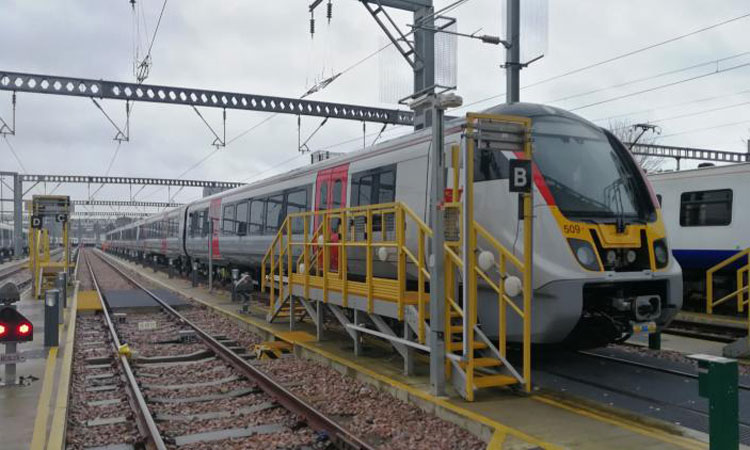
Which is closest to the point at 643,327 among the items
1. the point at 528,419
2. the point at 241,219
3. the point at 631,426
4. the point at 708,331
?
the point at 631,426

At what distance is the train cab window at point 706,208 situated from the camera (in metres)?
13.6

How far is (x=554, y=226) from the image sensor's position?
681cm

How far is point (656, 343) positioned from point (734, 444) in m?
6.23

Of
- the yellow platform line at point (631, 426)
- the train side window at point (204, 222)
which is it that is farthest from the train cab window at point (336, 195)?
the train side window at point (204, 222)

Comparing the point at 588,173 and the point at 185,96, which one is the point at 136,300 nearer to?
the point at 185,96

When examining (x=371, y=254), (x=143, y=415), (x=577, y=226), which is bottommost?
(x=143, y=415)

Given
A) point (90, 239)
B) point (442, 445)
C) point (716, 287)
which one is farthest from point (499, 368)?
point (90, 239)

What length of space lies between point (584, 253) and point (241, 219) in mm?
13437

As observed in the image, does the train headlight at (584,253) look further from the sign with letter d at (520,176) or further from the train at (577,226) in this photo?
the sign with letter d at (520,176)

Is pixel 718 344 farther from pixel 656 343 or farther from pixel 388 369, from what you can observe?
pixel 388 369

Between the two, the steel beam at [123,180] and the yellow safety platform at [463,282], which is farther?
the steel beam at [123,180]

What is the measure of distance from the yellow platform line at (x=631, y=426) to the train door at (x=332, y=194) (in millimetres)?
4983

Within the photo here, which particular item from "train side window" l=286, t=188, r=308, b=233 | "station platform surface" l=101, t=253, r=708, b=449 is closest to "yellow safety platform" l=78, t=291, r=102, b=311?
"train side window" l=286, t=188, r=308, b=233

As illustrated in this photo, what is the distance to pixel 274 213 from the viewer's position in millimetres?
15758
